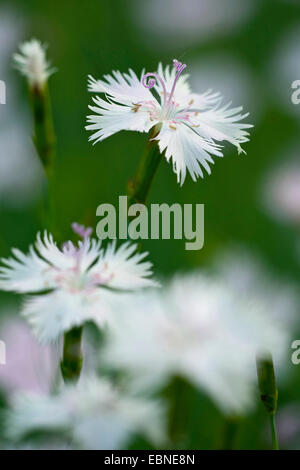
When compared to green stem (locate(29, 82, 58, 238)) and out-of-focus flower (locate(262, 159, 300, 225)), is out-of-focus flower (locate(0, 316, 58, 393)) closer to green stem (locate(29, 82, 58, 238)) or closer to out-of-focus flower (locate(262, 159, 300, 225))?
green stem (locate(29, 82, 58, 238))

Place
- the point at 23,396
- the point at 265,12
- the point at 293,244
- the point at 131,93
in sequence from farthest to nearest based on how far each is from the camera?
the point at 265,12 → the point at 293,244 → the point at 23,396 → the point at 131,93

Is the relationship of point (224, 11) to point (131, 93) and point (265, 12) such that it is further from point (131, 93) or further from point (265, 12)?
point (131, 93)

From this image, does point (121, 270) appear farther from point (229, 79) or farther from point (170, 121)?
point (229, 79)

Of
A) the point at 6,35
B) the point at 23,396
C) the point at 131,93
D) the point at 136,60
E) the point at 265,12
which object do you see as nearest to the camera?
the point at 131,93

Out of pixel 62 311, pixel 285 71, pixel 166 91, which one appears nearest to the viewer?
pixel 62 311

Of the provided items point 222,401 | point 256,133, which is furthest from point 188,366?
point 256,133

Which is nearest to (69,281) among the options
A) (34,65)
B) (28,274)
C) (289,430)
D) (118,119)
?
(28,274)

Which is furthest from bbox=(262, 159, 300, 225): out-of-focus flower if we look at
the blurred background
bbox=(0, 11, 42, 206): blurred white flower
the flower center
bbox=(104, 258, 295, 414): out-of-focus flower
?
the flower center
